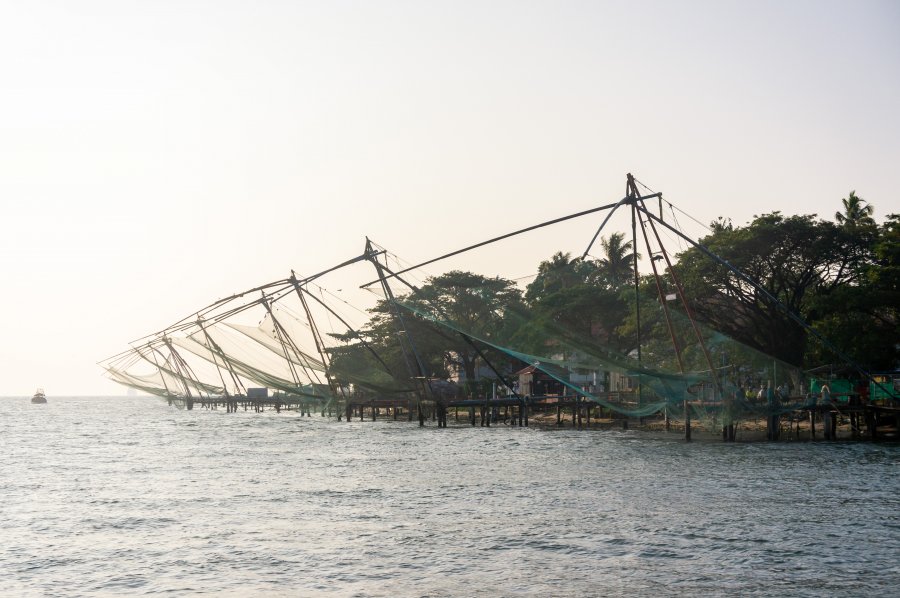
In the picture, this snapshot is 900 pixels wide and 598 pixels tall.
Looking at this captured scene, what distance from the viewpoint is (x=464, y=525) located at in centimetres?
1647

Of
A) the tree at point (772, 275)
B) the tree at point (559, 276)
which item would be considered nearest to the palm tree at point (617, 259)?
the tree at point (559, 276)

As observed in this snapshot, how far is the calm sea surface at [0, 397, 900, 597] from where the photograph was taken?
12258 millimetres

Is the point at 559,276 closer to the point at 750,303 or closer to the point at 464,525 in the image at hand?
the point at 464,525

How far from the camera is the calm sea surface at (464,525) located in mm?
12258

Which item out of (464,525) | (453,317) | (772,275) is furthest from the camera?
(453,317)

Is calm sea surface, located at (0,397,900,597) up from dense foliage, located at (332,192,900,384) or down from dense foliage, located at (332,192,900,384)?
down

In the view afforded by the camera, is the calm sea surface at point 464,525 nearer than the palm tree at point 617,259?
Yes

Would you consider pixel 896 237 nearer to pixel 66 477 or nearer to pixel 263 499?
pixel 263 499

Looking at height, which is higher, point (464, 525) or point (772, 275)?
point (772, 275)

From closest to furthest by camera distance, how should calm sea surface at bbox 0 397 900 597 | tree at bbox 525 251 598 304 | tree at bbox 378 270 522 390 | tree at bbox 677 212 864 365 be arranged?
calm sea surface at bbox 0 397 900 597 < tree at bbox 525 251 598 304 < tree at bbox 677 212 864 365 < tree at bbox 378 270 522 390

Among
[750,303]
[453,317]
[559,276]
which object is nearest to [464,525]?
[559,276]

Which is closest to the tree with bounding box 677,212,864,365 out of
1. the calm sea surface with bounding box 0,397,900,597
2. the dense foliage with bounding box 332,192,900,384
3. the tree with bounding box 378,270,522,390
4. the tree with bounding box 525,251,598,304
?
the dense foliage with bounding box 332,192,900,384

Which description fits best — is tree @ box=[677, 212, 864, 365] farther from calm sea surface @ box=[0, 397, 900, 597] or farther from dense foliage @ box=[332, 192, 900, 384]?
calm sea surface @ box=[0, 397, 900, 597]

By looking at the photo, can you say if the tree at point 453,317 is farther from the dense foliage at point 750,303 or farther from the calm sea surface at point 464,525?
the calm sea surface at point 464,525
